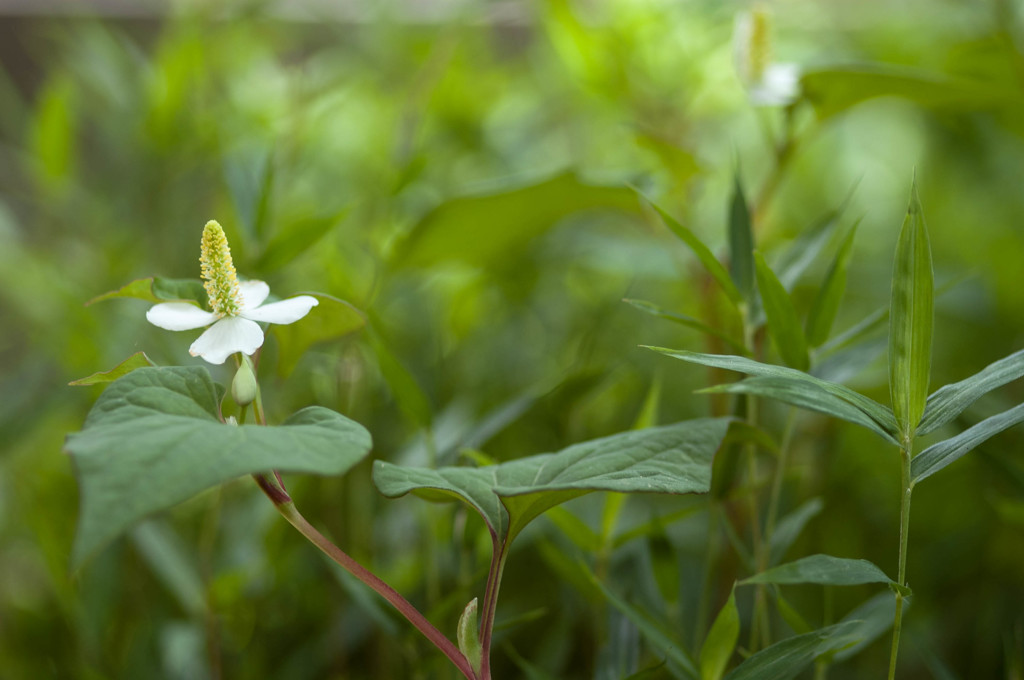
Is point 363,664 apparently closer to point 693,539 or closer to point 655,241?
point 693,539

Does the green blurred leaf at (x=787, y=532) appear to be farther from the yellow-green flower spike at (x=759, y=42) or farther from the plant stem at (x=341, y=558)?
the yellow-green flower spike at (x=759, y=42)

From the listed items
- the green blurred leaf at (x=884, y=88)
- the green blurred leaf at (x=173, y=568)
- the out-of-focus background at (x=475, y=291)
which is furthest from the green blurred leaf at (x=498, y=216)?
the green blurred leaf at (x=173, y=568)

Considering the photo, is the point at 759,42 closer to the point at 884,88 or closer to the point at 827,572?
the point at 884,88

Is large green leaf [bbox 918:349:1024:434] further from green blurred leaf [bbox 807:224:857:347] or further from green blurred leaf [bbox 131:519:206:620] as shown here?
green blurred leaf [bbox 131:519:206:620]

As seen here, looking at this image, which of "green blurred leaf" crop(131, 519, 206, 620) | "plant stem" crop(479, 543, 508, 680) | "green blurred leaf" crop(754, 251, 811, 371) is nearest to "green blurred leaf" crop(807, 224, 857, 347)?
"green blurred leaf" crop(754, 251, 811, 371)

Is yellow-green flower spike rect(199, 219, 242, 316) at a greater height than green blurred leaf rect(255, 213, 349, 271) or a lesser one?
lesser

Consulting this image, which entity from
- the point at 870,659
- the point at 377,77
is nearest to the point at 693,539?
the point at 870,659
